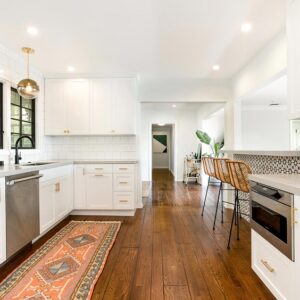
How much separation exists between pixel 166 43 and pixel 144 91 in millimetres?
1588

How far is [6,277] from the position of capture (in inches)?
76.5

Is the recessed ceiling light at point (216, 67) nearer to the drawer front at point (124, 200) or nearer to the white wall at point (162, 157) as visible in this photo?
the drawer front at point (124, 200)

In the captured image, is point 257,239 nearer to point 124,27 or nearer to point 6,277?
point 6,277

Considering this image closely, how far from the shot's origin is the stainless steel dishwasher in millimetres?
2092

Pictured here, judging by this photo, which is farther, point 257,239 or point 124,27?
point 124,27

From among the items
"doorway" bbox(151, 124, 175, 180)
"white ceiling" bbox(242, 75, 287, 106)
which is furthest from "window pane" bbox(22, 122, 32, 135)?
"doorway" bbox(151, 124, 175, 180)

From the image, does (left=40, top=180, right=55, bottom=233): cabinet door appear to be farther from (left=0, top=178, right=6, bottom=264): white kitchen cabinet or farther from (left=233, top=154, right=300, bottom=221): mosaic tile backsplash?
(left=233, top=154, right=300, bottom=221): mosaic tile backsplash

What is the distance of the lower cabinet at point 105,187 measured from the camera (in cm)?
366

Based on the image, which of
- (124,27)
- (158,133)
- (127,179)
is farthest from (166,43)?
(158,133)

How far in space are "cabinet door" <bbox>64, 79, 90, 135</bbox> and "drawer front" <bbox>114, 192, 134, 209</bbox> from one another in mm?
1255

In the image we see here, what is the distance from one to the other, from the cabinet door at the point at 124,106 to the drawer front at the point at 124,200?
3.50ft

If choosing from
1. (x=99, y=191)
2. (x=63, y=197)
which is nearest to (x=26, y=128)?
(x=63, y=197)

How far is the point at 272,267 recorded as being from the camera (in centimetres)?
163

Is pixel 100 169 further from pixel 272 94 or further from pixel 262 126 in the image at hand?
pixel 262 126
